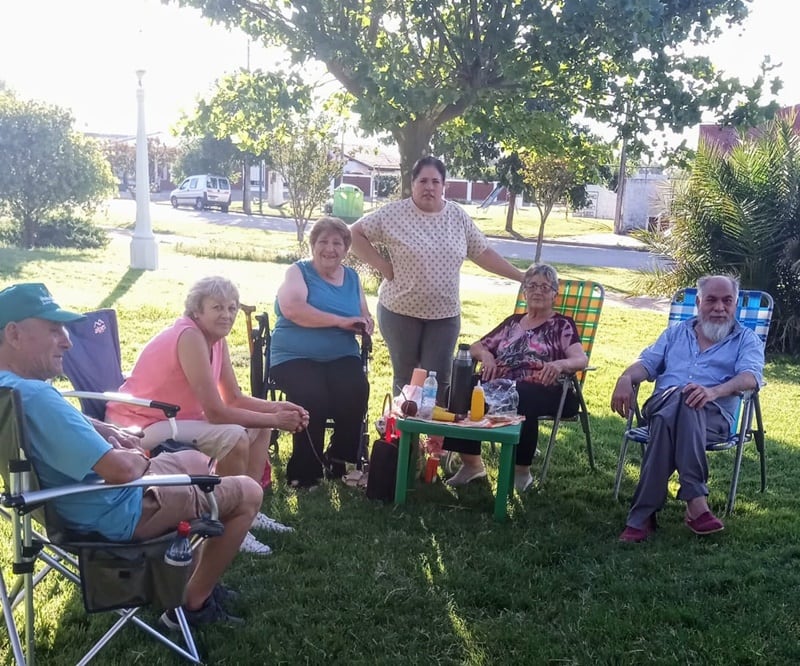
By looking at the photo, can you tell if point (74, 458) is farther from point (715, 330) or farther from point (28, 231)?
point (28, 231)

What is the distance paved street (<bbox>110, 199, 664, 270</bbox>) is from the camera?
19.2 m

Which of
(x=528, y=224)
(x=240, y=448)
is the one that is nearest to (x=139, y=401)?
(x=240, y=448)

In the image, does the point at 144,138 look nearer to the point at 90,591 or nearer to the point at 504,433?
the point at 504,433

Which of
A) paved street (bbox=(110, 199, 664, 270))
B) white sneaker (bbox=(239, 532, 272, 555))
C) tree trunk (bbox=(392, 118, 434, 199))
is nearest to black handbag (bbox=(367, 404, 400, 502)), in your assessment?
white sneaker (bbox=(239, 532, 272, 555))

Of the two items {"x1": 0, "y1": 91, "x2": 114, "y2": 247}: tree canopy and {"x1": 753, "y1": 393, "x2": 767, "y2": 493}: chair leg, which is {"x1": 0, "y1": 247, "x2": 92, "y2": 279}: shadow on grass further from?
{"x1": 753, "y1": 393, "x2": 767, "y2": 493}: chair leg

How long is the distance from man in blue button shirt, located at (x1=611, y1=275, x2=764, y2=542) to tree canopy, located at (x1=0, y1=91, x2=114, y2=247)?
45.7 ft

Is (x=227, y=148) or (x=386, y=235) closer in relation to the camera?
(x=386, y=235)

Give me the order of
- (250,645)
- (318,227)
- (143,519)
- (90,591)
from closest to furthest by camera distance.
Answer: (90,591) < (143,519) < (250,645) < (318,227)

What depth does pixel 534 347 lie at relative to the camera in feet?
14.7

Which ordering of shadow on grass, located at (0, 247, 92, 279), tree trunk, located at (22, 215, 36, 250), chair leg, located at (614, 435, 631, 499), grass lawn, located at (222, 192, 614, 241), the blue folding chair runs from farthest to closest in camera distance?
grass lawn, located at (222, 192, 614, 241) → tree trunk, located at (22, 215, 36, 250) → shadow on grass, located at (0, 247, 92, 279) → chair leg, located at (614, 435, 631, 499) → the blue folding chair

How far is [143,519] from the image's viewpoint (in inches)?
94.3

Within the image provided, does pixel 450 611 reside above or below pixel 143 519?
below

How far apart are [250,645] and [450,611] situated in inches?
29.5

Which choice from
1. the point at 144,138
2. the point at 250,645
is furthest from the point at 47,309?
the point at 144,138
